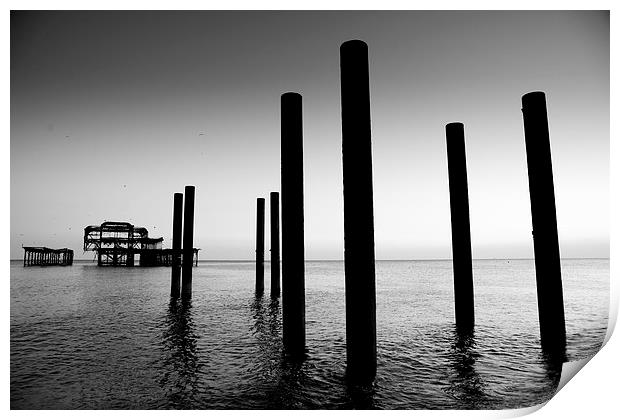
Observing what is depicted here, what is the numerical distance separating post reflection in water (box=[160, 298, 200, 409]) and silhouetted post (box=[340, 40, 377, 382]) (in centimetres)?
220

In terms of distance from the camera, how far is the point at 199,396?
17.3 feet

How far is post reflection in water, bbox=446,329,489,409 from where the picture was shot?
5180 millimetres

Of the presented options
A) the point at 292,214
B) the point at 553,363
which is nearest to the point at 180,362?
the point at 292,214

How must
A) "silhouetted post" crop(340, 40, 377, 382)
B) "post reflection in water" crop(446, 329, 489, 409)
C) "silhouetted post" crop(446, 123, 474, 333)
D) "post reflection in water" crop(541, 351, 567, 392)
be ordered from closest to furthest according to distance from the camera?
"silhouetted post" crop(340, 40, 377, 382)
"post reflection in water" crop(446, 329, 489, 409)
"post reflection in water" crop(541, 351, 567, 392)
"silhouetted post" crop(446, 123, 474, 333)

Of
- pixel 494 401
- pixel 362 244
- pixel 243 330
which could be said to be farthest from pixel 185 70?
pixel 494 401

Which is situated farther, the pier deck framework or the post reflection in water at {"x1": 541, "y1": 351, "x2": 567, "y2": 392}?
the pier deck framework

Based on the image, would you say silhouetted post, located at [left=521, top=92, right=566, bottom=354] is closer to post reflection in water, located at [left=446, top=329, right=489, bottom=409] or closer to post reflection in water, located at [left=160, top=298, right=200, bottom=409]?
post reflection in water, located at [left=446, top=329, right=489, bottom=409]

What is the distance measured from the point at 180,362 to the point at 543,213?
21.2 ft

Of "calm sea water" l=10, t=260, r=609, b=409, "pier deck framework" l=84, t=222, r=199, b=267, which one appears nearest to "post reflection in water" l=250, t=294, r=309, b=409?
"calm sea water" l=10, t=260, r=609, b=409

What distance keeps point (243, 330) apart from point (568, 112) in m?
8.81

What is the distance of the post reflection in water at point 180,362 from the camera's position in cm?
526

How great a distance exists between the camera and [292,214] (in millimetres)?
6020
